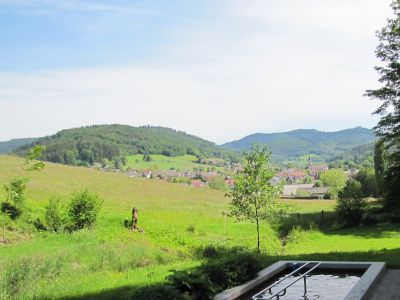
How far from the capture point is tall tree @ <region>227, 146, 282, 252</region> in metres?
26.7

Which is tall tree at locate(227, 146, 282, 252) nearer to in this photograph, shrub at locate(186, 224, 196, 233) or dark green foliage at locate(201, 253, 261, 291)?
shrub at locate(186, 224, 196, 233)

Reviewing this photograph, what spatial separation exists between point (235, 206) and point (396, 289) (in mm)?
16869

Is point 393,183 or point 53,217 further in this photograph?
point 53,217

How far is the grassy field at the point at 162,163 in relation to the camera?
526 feet

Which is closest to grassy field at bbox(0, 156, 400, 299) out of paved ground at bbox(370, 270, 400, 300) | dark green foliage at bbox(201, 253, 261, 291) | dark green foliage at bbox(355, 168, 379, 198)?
paved ground at bbox(370, 270, 400, 300)

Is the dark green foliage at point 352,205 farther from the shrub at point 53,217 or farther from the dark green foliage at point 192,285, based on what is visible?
the dark green foliage at point 192,285

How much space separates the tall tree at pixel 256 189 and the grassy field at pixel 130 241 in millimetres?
2529

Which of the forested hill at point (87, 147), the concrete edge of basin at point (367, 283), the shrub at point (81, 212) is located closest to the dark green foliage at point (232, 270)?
the concrete edge of basin at point (367, 283)

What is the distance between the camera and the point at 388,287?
36.4 feet

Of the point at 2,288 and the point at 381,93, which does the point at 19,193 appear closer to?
the point at 2,288

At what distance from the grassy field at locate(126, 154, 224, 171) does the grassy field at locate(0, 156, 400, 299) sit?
9668 cm

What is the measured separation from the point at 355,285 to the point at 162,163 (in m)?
171

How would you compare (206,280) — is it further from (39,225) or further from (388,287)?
(39,225)

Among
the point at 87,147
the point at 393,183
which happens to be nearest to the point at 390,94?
the point at 393,183
